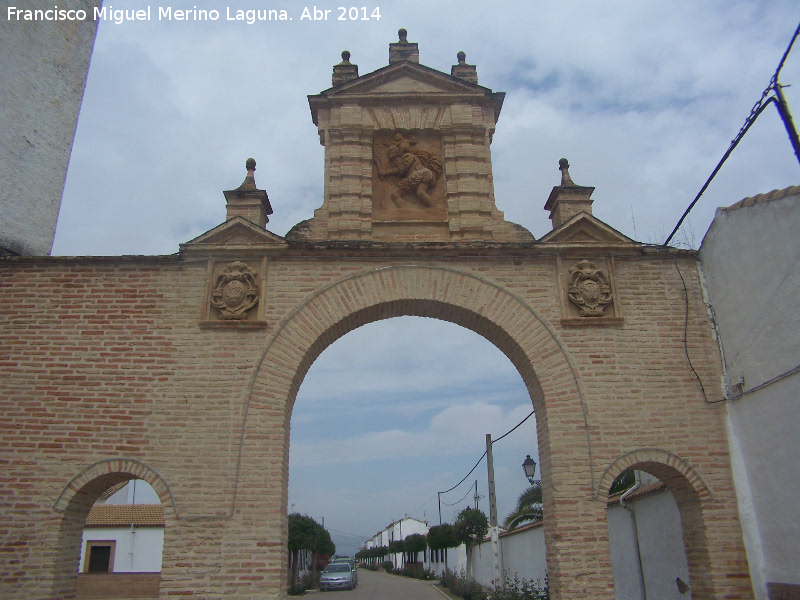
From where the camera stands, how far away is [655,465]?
695 centimetres

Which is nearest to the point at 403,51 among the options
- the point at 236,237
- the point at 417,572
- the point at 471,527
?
the point at 236,237

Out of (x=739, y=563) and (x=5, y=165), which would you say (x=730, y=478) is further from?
(x=5, y=165)

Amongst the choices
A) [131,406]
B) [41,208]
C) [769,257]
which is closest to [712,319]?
[769,257]

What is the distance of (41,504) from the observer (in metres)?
6.54

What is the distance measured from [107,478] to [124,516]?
13.1 m

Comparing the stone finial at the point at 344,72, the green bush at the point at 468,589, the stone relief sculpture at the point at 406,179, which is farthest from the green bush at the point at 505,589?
the stone finial at the point at 344,72

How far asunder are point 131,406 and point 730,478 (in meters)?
6.66

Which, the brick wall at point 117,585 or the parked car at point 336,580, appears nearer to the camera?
the brick wall at point 117,585

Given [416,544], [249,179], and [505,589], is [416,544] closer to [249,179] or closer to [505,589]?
[505,589]

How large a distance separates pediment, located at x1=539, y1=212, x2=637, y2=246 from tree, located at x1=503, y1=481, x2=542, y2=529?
15582 mm

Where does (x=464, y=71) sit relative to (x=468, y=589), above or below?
above

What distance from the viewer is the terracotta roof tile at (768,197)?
6.17 meters

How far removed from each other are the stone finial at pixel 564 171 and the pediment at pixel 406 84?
1.41 m

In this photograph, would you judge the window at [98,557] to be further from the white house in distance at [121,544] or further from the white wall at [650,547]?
the white wall at [650,547]
